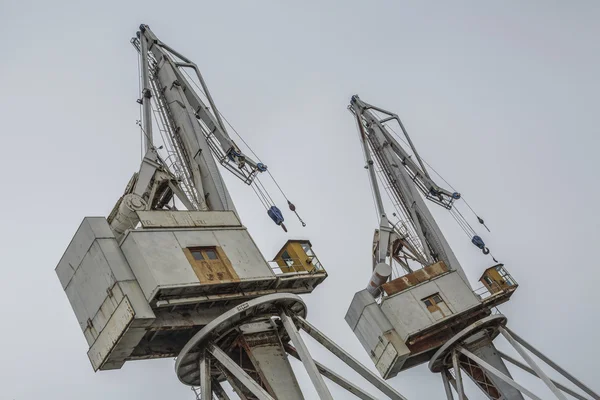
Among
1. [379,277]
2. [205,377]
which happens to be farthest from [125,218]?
[379,277]

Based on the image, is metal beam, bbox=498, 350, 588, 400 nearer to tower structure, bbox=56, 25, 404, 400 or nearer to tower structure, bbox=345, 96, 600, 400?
tower structure, bbox=345, 96, 600, 400

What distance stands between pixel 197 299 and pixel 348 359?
6.61 meters

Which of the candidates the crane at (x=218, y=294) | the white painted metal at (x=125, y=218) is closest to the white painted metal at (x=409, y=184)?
the crane at (x=218, y=294)

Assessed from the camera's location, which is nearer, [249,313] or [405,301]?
[249,313]

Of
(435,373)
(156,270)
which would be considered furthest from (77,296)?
(435,373)

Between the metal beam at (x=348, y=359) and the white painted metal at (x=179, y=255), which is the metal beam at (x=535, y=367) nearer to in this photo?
the metal beam at (x=348, y=359)

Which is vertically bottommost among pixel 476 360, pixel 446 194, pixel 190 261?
pixel 476 360

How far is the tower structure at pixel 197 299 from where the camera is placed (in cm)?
2397

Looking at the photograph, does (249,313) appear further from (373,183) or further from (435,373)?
(373,183)

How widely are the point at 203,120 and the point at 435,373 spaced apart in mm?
18845

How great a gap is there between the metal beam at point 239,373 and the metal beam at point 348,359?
3.67 m

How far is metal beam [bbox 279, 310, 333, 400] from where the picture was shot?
23.4 m

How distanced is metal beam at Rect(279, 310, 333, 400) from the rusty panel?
12.3 metres

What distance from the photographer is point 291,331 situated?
25734 mm
